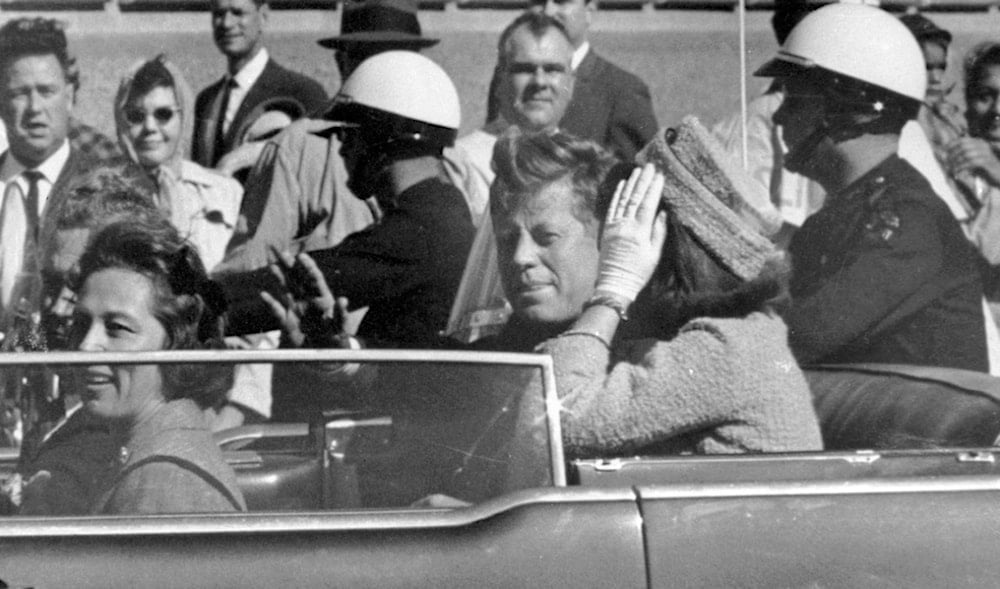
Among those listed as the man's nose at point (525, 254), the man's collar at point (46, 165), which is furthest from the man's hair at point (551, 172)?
the man's collar at point (46, 165)

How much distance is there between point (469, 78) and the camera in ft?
12.4

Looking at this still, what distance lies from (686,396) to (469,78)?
3.40 feet

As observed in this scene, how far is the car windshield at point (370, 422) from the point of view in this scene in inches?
111

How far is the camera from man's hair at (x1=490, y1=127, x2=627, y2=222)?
381 cm

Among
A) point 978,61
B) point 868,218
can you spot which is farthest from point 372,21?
→ point 978,61

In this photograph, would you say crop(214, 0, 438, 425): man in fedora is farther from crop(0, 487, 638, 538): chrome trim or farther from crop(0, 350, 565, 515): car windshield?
crop(0, 487, 638, 538): chrome trim

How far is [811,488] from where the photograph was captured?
8.68ft

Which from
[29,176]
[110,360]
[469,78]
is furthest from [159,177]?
[110,360]

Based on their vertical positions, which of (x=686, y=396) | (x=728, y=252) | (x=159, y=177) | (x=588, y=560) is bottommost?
(x=588, y=560)

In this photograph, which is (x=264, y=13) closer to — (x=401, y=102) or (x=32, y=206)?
(x=401, y=102)

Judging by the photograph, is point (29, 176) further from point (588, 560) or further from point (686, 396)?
point (588, 560)

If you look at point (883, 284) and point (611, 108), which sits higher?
point (611, 108)

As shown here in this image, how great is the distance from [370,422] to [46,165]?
143 cm

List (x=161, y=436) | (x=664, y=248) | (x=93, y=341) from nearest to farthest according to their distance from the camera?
(x=161, y=436) < (x=93, y=341) < (x=664, y=248)
